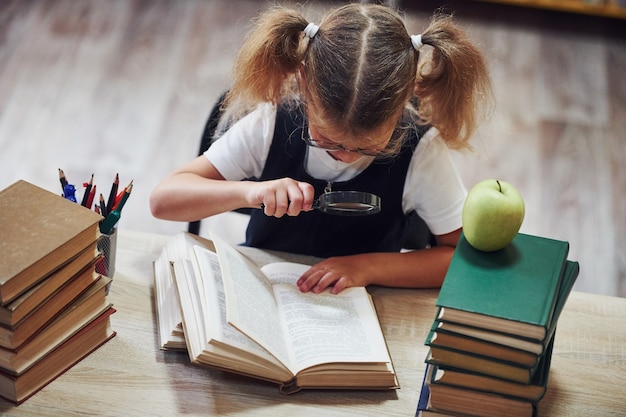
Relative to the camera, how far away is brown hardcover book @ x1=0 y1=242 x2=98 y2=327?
3.63ft

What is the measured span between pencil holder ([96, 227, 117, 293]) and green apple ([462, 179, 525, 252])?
58 cm

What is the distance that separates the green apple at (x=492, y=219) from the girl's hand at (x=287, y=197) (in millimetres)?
284

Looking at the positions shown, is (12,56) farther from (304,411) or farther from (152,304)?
(304,411)

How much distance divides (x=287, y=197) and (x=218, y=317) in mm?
273

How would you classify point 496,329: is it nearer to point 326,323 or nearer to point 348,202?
point 326,323

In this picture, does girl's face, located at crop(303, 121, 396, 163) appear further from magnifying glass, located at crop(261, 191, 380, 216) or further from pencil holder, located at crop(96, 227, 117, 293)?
pencil holder, located at crop(96, 227, 117, 293)

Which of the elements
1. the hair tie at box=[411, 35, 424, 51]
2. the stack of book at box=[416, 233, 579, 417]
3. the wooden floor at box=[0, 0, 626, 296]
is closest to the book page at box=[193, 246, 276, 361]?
the stack of book at box=[416, 233, 579, 417]

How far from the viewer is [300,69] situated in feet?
4.82

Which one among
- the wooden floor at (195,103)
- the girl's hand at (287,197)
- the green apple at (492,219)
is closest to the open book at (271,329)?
the girl's hand at (287,197)

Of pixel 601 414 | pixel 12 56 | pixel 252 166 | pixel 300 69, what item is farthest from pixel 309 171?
pixel 12 56

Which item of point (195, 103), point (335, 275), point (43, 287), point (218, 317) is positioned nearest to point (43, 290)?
point (43, 287)

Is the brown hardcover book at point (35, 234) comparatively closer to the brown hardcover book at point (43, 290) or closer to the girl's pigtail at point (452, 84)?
the brown hardcover book at point (43, 290)

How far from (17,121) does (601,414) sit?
229 centimetres

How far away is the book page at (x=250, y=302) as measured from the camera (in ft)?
3.97
